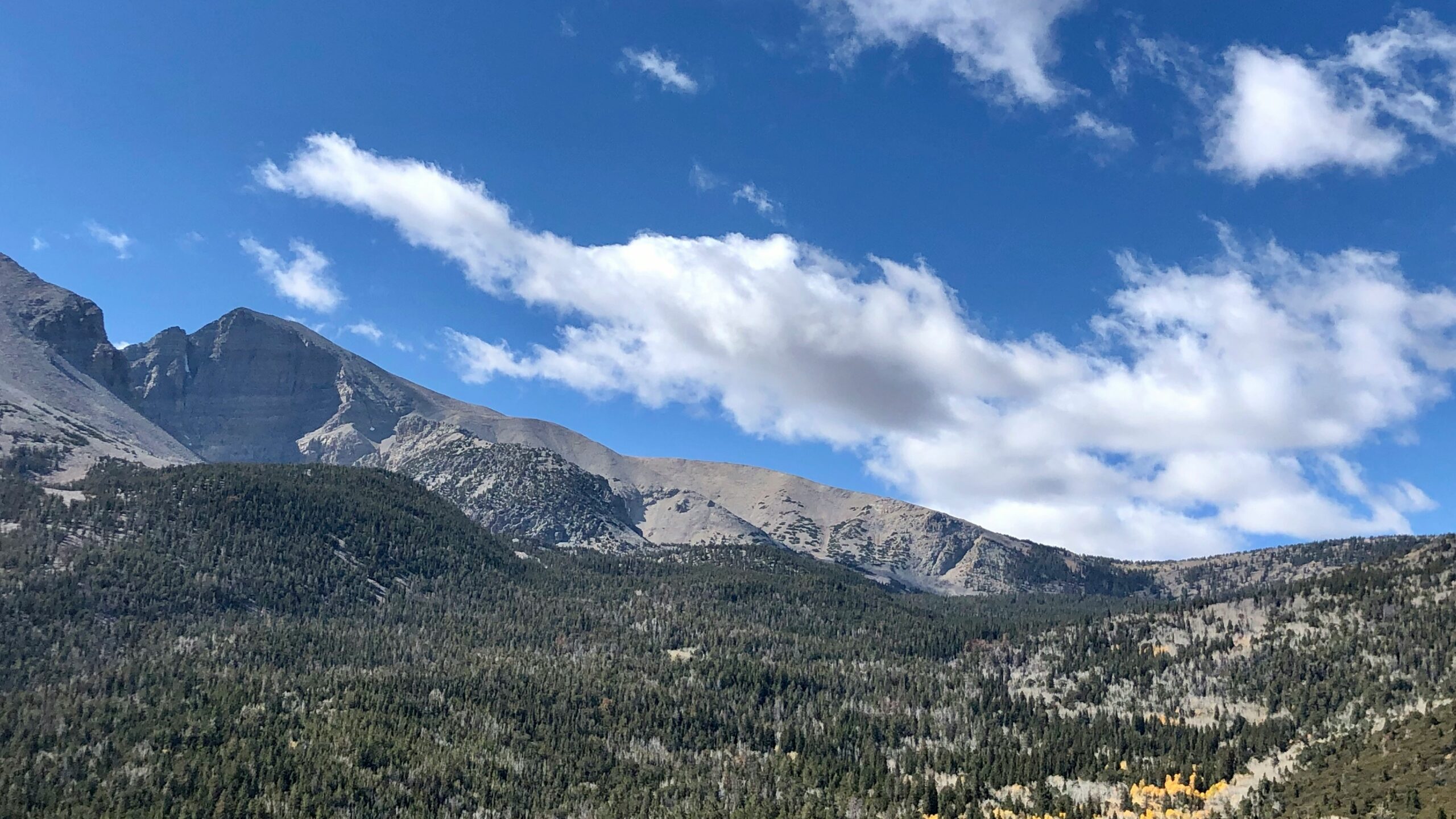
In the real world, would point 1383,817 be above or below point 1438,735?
below

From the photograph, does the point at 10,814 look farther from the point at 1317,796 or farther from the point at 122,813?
the point at 1317,796

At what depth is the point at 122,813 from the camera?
647ft

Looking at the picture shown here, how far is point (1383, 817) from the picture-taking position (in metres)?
165

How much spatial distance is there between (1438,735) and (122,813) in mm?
252377

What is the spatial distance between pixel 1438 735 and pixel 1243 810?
3970 cm

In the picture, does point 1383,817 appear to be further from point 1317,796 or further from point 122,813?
point 122,813

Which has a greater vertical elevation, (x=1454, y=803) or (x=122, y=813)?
(x=1454, y=803)

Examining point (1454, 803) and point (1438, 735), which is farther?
point (1438, 735)

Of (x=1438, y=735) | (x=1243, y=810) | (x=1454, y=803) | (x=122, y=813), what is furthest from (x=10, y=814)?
(x=1438, y=735)

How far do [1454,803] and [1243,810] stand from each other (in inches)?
1662

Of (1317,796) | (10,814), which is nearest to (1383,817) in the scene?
(1317,796)

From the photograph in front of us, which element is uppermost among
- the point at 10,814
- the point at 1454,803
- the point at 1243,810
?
the point at 1454,803

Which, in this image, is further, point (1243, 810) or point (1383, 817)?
point (1243, 810)

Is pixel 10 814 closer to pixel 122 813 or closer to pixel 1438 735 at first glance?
pixel 122 813
